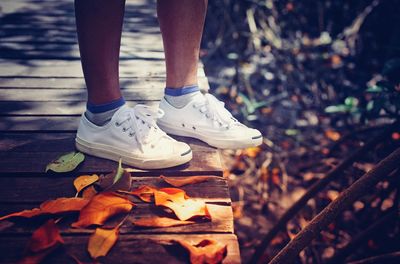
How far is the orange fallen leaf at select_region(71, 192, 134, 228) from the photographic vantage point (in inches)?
33.4

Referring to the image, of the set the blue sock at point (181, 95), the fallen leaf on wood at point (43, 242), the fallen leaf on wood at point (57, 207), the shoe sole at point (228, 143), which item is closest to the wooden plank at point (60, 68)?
the blue sock at point (181, 95)

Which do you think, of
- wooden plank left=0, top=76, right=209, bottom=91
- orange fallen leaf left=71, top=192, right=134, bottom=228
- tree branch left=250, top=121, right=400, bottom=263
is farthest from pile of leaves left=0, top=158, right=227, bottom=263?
tree branch left=250, top=121, right=400, bottom=263

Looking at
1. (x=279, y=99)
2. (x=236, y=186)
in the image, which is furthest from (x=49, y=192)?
(x=279, y=99)

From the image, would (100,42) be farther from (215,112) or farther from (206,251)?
(206,251)

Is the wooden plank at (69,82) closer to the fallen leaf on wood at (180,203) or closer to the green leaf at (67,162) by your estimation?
the green leaf at (67,162)

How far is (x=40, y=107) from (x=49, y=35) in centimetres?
116

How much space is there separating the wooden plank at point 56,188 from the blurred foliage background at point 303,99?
1.08 m

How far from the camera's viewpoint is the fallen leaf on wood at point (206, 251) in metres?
0.75

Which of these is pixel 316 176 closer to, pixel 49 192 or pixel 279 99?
pixel 279 99

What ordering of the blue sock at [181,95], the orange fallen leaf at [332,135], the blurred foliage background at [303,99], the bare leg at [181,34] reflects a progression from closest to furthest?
the bare leg at [181,34] < the blue sock at [181,95] < the blurred foliage background at [303,99] < the orange fallen leaf at [332,135]

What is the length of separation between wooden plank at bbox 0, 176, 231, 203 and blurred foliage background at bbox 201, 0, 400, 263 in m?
1.08

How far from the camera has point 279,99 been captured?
126 inches

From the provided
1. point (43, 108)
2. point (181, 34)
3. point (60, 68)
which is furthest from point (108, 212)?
point (60, 68)

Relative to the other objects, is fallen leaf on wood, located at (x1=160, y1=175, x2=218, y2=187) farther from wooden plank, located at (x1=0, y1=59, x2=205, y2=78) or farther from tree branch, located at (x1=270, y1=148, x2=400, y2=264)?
wooden plank, located at (x1=0, y1=59, x2=205, y2=78)
